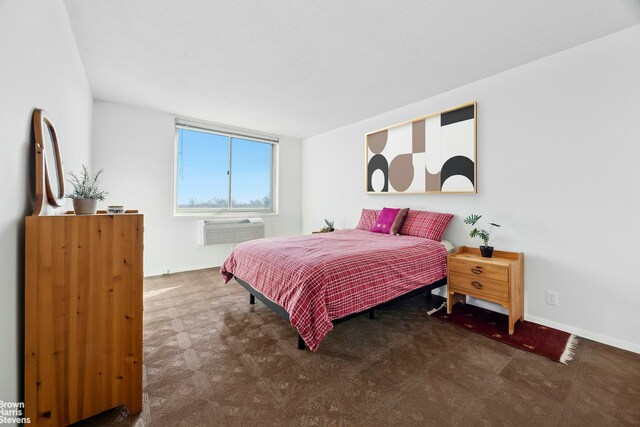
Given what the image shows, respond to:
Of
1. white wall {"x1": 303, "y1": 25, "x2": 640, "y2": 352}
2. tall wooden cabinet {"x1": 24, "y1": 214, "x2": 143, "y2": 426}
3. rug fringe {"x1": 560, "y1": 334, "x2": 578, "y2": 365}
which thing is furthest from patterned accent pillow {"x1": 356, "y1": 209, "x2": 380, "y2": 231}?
tall wooden cabinet {"x1": 24, "y1": 214, "x2": 143, "y2": 426}

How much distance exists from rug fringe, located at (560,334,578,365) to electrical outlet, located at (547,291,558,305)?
277 mm

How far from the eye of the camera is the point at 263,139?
202 inches

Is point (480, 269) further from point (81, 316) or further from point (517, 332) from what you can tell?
point (81, 316)

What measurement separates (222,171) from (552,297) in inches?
187

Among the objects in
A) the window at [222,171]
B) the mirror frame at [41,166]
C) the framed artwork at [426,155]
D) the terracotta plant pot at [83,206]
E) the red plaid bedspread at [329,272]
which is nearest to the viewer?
the mirror frame at [41,166]

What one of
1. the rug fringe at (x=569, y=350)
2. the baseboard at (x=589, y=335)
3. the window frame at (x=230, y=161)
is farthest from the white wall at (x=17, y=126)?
the baseboard at (x=589, y=335)

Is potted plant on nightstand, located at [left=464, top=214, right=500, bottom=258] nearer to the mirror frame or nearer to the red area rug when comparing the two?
the red area rug

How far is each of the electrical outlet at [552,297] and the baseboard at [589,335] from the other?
171 millimetres

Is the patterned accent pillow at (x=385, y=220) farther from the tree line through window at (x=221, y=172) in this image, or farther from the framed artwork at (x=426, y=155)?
the tree line through window at (x=221, y=172)

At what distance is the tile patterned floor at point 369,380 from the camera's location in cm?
140

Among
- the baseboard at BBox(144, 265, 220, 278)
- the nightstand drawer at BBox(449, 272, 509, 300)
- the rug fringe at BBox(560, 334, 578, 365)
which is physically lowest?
the rug fringe at BBox(560, 334, 578, 365)

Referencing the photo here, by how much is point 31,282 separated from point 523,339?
3.19 meters

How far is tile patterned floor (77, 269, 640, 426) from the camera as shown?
1.40m

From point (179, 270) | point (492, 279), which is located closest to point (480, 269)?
point (492, 279)
